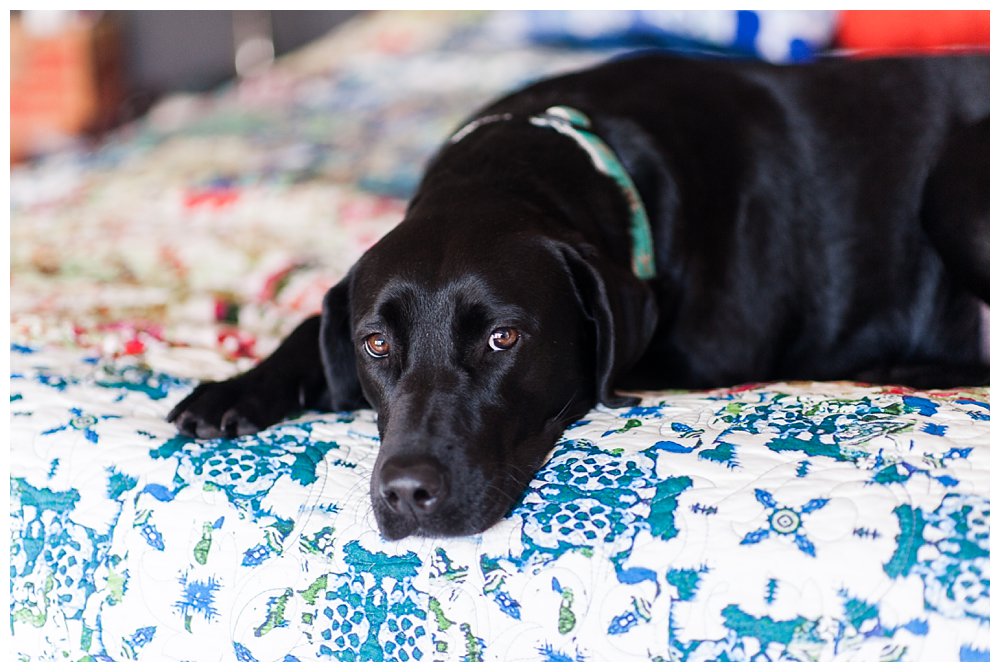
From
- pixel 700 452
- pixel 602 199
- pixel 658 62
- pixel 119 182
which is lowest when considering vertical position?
pixel 119 182

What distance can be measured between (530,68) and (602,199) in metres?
A: 2.34

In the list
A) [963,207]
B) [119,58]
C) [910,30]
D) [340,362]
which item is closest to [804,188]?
[963,207]

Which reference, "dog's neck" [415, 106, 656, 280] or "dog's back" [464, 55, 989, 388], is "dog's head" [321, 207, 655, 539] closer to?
"dog's neck" [415, 106, 656, 280]

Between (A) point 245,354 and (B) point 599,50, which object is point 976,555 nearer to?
(A) point 245,354

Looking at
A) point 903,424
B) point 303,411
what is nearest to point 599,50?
point 303,411

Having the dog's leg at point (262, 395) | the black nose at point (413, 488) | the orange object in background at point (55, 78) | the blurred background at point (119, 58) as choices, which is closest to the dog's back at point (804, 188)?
the dog's leg at point (262, 395)

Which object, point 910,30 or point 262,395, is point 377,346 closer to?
point 262,395

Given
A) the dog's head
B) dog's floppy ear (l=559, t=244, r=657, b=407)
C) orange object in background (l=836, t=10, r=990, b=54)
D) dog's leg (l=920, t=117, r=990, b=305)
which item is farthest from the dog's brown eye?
orange object in background (l=836, t=10, r=990, b=54)

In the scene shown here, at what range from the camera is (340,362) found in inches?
72.1

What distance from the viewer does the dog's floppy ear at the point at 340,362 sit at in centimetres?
181

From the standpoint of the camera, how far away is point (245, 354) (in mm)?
2250

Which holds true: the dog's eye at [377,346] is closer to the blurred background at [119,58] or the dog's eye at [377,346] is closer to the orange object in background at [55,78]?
the blurred background at [119,58]

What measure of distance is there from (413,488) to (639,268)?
731 mm

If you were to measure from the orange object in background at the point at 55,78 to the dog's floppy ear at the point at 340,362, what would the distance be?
4947 mm
